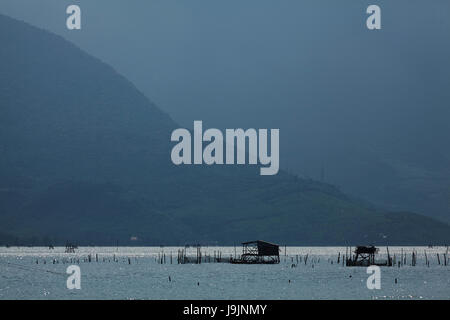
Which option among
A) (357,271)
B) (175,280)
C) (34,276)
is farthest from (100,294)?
(357,271)

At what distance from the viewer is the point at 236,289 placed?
111688mm

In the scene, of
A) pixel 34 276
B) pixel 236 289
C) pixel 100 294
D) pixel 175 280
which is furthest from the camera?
pixel 34 276
